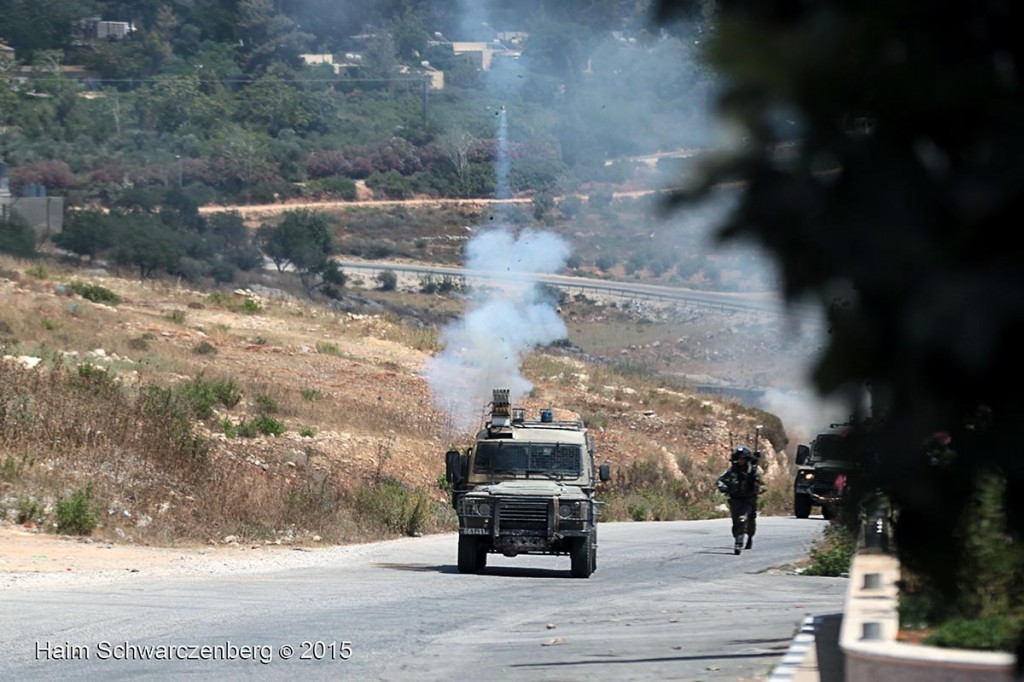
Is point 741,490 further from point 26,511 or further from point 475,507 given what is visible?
point 26,511

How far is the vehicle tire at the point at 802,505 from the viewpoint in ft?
115

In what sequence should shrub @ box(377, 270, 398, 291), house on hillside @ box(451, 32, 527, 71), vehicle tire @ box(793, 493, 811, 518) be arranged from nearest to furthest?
vehicle tire @ box(793, 493, 811, 518) → shrub @ box(377, 270, 398, 291) → house on hillside @ box(451, 32, 527, 71)

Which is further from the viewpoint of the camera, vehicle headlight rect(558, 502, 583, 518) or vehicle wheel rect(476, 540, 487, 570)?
vehicle wheel rect(476, 540, 487, 570)

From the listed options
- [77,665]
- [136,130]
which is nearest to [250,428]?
[77,665]

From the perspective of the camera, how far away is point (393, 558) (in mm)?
22078

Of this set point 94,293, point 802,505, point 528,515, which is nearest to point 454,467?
point 528,515

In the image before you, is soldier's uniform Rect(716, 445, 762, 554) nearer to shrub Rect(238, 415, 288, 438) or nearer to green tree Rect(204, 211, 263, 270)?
shrub Rect(238, 415, 288, 438)

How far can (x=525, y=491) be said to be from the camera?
19.6 meters

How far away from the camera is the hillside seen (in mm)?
23641

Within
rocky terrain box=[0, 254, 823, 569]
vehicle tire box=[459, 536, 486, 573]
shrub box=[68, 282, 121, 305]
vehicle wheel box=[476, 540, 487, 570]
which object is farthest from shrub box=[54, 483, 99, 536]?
shrub box=[68, 282, 121, 305]

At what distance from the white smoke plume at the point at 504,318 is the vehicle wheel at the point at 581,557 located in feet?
44.1

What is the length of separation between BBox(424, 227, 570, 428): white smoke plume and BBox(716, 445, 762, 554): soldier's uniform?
9419 mm

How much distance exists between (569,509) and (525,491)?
0.60m

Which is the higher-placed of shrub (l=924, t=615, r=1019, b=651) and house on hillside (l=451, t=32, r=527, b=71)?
house on hillside (l=451, t=32, r=527, b=71)
